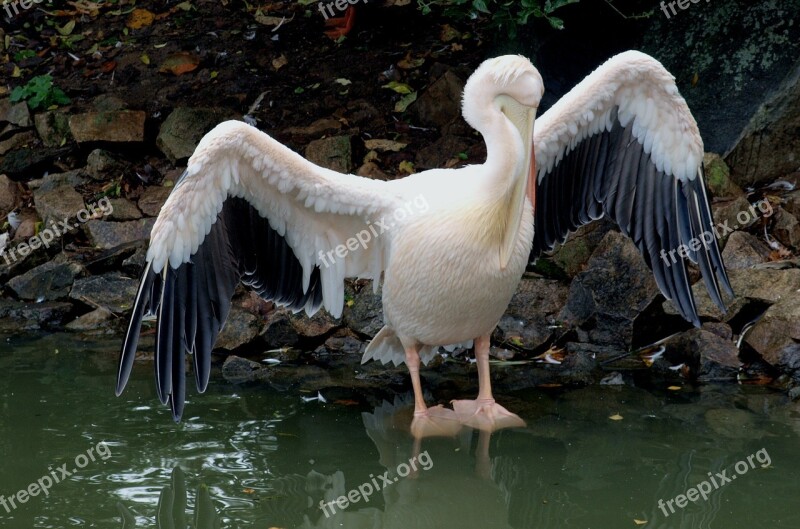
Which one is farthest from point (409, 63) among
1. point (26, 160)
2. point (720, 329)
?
point (720, 329)

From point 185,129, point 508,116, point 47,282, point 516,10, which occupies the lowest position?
point 47,282

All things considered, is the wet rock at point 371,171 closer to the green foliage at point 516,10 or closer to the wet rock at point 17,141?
the green foliage at point 516,10

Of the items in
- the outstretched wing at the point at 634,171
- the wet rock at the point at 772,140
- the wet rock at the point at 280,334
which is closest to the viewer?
the outstretched wing at the point at 634,171

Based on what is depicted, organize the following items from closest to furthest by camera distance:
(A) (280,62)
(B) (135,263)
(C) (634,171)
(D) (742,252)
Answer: (C) (634,171), (D) (742,252), (B) (135,263), (A) (280,62)

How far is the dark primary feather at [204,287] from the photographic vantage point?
13.9 ft

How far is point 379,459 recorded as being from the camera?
4371mm

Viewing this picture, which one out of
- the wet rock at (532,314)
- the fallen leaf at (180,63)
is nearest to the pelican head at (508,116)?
the wet rock at (532,314)

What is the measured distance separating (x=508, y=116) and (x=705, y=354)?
168 centimetres

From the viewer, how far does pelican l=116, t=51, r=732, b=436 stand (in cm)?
427

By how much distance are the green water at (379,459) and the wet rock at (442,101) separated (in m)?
2.67

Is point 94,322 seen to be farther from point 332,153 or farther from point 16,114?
point 16,114

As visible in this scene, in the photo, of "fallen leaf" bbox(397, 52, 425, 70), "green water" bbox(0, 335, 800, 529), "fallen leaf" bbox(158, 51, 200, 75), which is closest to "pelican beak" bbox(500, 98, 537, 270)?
"green water" bbox(0, 335, 800, 529)

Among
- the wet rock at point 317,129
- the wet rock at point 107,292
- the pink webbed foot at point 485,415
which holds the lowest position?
the wet rock at point 107,292

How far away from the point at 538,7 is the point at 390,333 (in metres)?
2.24
